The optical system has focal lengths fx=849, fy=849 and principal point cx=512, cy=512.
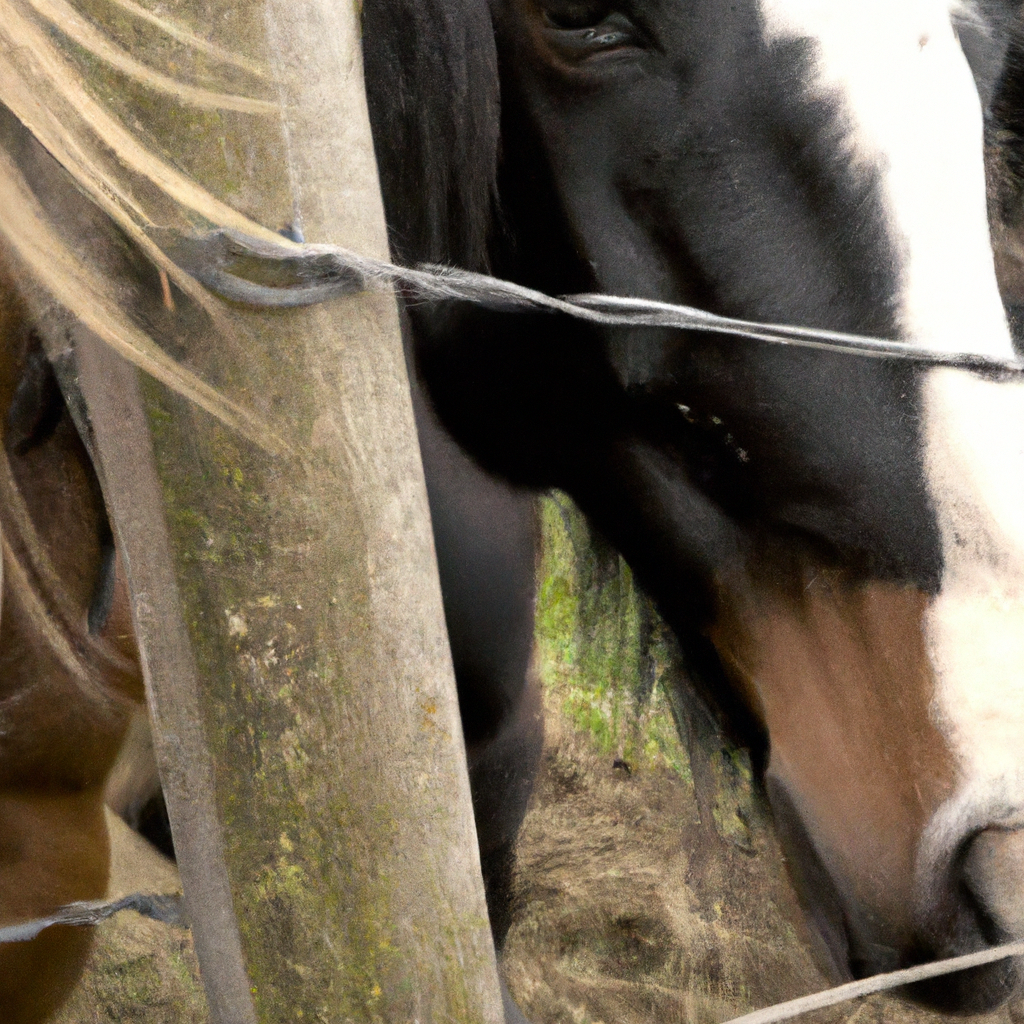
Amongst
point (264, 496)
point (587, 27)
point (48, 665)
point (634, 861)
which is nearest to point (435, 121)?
point (587, 27)

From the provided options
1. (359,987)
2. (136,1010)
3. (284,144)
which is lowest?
(136,1010)

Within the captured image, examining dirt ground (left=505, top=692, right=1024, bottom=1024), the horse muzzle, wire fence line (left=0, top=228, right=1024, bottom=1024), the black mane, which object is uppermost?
the black mane

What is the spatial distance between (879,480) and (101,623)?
0.62 metres

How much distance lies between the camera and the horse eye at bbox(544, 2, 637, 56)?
0.53 meters

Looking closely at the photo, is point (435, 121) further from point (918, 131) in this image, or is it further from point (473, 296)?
point (918, 131)

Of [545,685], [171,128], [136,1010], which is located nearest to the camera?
[171,128]

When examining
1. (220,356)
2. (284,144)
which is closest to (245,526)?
(220,356)

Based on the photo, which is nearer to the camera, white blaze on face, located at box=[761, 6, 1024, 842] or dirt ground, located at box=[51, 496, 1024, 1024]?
white blaze on face, located at box=[761, 6, 1024, 842]

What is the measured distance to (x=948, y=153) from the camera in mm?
495

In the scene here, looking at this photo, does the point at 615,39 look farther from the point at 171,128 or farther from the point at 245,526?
the point at 245,526

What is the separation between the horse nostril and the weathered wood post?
34 centimetres

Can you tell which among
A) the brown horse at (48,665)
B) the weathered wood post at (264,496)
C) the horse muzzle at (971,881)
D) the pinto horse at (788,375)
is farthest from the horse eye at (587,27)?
the horse muzzle at (971,881)

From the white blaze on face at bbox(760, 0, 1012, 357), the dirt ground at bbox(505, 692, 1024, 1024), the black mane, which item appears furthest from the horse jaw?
the dirt ground at bbox(505, 692, 1024, 1024)

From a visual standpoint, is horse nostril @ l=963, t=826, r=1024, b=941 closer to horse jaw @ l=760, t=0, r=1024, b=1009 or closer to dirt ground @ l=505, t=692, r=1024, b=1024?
horse jaw @ l=760, t=0, r=1024, b=1009
